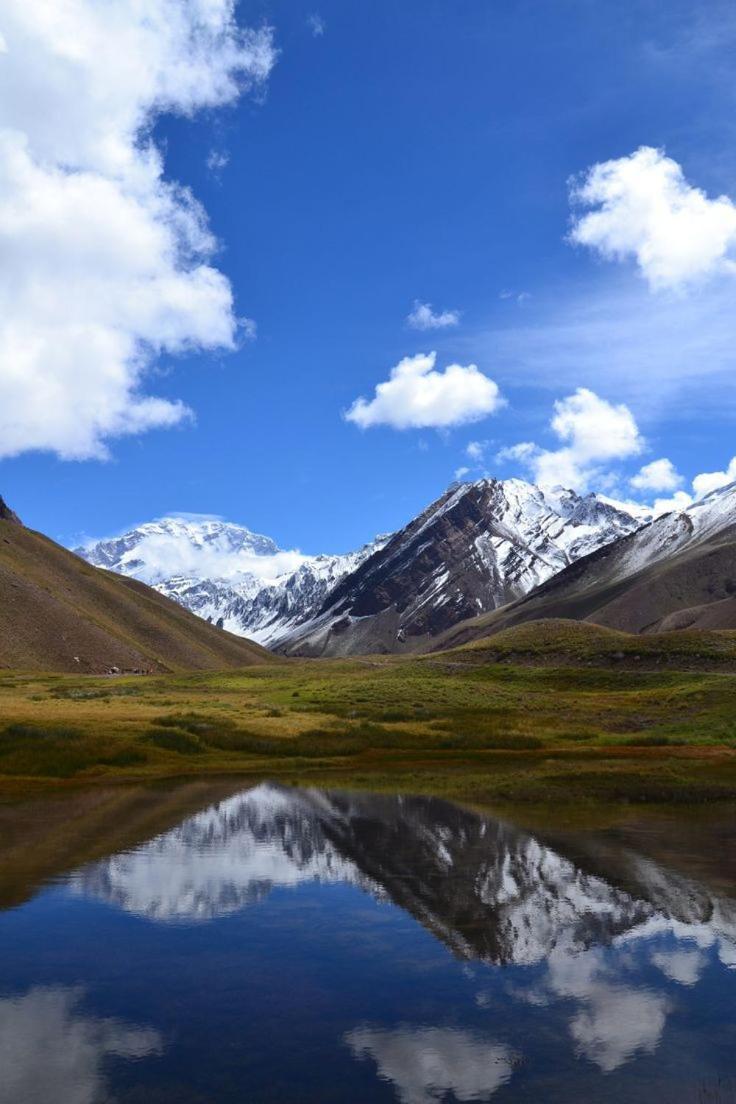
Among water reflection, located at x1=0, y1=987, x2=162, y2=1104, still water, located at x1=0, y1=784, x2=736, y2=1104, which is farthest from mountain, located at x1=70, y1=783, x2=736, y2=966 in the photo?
water reflection, located at x1=0, y1=987, x2=162, y2=1104

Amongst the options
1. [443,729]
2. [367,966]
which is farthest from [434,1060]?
[443,729]

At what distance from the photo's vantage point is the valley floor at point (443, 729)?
48.7 metres

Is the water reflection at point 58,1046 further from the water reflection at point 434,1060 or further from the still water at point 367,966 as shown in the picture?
the water reflection at point 434,1060

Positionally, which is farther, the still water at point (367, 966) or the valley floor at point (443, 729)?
the valley floor at point (443, 729)

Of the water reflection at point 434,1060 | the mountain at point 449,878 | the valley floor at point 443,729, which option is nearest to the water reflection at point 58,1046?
the water reflection at point 434,1060

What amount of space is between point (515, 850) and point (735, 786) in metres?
21.6

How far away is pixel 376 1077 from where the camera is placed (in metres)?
13.7

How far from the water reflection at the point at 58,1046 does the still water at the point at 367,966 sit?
4 cm

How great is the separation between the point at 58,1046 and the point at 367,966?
6691 mm

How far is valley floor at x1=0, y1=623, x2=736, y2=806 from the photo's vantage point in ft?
160

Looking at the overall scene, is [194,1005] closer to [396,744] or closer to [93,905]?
[93,905]

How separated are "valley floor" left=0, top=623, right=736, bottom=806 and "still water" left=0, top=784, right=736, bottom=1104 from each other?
48.9 ft

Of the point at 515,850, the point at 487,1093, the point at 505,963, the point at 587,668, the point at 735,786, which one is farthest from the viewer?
the point at 587,668

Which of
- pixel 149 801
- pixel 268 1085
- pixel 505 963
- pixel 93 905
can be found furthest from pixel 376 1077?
pixel 149 801
